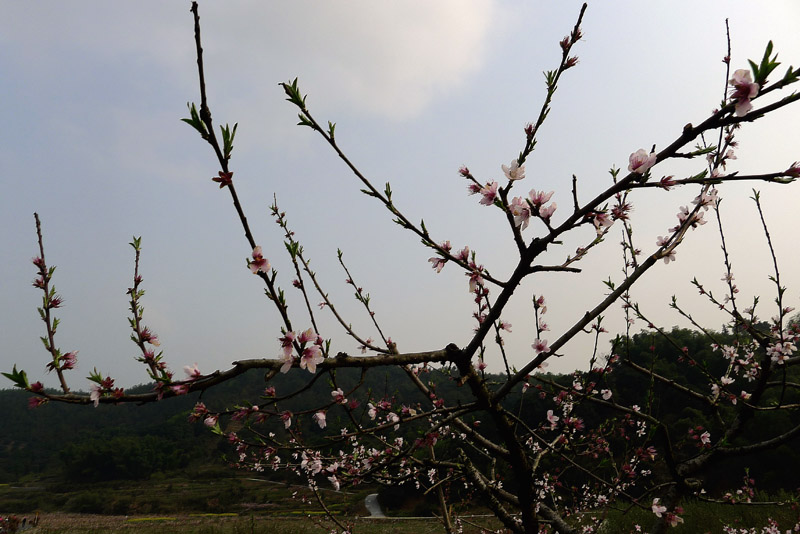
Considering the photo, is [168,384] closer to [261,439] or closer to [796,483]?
[261,439]

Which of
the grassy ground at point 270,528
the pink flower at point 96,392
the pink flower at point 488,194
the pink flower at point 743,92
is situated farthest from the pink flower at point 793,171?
the grassy ground at point 270,528

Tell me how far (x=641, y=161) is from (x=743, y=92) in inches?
13.2

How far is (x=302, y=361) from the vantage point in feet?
4.55

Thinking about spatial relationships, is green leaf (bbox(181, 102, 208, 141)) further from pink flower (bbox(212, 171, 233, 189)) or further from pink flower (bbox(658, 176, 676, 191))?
pink flower (bbox(658, 176, 676, 191))

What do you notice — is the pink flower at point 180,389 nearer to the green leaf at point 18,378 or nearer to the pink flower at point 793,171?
the green leaf at point 18,378

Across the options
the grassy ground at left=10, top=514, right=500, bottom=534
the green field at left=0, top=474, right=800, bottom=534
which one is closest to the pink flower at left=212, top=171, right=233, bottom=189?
the green field at left=0, top=474, right=800, bottom=534

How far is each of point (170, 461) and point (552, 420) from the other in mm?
56310

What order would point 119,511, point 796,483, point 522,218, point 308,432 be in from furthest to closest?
point 308,432 < point 119,511 < point 796,483 < point 522,218

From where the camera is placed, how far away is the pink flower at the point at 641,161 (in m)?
1.43

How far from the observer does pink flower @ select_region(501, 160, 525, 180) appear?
1.62 meters

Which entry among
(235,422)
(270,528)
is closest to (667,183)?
(235,422)

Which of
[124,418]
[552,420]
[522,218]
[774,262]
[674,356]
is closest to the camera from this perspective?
[522,218]

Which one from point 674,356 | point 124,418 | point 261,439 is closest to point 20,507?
point 124,418

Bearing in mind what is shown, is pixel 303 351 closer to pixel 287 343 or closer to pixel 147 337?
pixel 287 343
